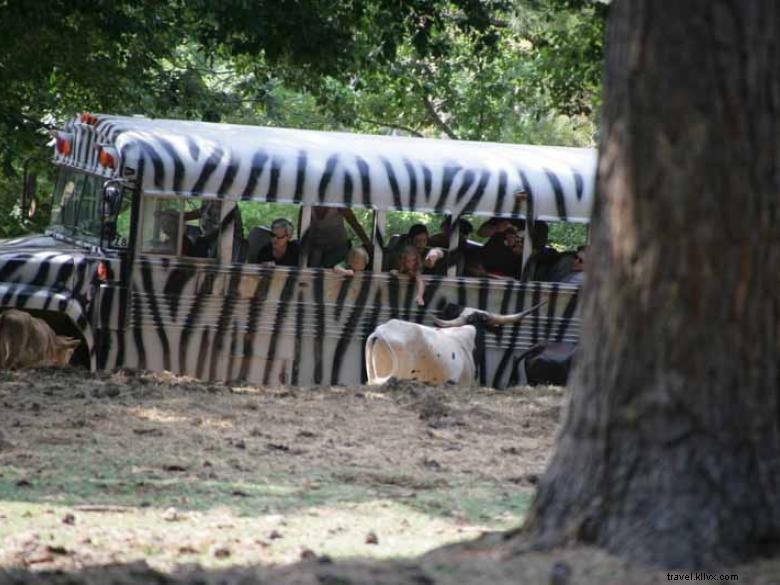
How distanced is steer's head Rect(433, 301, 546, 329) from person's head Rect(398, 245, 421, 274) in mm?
538

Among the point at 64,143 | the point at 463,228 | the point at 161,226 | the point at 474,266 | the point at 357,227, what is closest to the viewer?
the point at 161,226

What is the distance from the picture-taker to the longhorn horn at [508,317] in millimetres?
15172

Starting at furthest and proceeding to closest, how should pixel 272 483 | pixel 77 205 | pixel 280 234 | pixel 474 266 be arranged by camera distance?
pixel 474 266, pixel 77 205, pixel 280 234, pixel 272 483

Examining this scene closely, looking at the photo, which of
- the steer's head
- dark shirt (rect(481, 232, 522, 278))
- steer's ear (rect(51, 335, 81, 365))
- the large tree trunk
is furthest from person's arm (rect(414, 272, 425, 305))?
the large tree trunk

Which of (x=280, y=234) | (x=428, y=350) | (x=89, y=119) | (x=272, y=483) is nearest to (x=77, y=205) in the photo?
(x=89, y=119)

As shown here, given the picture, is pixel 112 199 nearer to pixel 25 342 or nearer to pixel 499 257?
pixel 25 342

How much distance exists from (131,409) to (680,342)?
23.9ft

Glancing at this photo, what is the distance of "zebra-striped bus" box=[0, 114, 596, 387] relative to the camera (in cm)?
1433

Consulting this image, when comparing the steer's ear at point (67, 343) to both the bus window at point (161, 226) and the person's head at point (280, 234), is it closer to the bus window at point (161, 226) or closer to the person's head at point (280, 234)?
the bus window at point (161, 226)

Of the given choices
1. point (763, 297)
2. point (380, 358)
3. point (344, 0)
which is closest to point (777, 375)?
point (763, 297)

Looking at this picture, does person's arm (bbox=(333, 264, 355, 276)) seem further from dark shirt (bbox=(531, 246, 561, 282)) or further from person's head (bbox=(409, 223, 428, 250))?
dark shirt (bbox=(531, 246, 561, 282))

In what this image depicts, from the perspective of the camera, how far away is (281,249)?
14883 millimetres

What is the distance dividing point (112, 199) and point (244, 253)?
139 centimetres

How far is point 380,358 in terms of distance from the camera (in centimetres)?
1450
